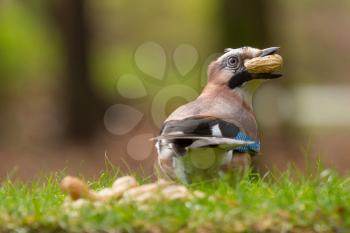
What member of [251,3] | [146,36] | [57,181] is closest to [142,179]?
[57,181]

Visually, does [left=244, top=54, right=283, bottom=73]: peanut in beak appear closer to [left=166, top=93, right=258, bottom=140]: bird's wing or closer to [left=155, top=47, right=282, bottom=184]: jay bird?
[left=155, top=47, right=282, bottom=184]: jay bird

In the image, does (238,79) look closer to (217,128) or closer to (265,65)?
(265,65)

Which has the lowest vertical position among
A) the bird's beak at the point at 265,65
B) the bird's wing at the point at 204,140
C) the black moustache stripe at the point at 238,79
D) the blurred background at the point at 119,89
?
the blurred background at the point at 119,89

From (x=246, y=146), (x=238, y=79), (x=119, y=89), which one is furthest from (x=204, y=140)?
(x=119, y=89)

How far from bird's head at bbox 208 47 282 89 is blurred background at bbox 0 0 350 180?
475cm

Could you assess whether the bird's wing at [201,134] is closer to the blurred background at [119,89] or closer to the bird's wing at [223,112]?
the bird's wing at [223,112]

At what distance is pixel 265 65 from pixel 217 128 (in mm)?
646

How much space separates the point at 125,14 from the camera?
2736 cm

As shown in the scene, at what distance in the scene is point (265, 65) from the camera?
6047mm

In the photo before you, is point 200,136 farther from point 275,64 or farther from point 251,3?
point 251,3

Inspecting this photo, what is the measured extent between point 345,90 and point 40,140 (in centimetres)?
970

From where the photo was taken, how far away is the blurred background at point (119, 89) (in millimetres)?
14086

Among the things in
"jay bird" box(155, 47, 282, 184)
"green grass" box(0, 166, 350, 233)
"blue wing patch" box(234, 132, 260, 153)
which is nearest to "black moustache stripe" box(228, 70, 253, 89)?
"jay bird" box(155, 47, 282, 184)

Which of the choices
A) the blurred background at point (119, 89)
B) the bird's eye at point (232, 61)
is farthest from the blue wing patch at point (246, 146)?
the blurred background at point (119, 89)
